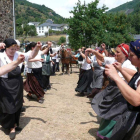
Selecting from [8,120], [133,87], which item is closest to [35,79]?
[8,120]

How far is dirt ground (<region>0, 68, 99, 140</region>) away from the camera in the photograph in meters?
4.09

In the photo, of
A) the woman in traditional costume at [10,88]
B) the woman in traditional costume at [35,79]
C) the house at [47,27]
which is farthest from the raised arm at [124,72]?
the house at [47,27]

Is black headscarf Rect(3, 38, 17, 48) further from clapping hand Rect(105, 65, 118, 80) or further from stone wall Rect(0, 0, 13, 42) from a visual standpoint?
stone wall Rect(0, 0, 13, 42)

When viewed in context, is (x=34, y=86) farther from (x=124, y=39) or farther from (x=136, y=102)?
(x=124, y=39)

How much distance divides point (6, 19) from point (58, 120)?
14.0 ft

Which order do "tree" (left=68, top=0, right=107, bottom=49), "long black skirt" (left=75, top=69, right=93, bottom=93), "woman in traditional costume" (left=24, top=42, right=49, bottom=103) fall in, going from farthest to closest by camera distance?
1. "tree" (left=68, top=0, right=107, bottom=49)
2. "long black skirt" (left=75, top=69, right=93, bottom=93)
3. "woman in traditional costume" (left=24, top=42, right=49, bottom=103)

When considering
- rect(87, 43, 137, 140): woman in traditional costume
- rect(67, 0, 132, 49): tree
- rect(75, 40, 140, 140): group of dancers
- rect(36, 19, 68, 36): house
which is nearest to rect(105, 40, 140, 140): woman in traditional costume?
rect(75, 40, 140, 140): group of dancers

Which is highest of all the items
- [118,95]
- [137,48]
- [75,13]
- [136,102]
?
[75,13]

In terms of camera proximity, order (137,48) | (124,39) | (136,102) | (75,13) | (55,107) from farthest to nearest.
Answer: (124,39) < (75,13) < (55,107) < (137,48) < (136,102)

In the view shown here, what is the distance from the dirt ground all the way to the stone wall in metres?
2.49

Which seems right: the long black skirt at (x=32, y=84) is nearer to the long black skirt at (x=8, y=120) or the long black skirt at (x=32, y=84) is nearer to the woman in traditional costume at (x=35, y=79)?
the woman in traditional costume at (x=35, y=79)

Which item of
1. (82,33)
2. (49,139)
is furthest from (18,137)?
(82,33)

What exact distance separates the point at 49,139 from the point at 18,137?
0.62 m

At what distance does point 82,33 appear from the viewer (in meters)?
17.9
